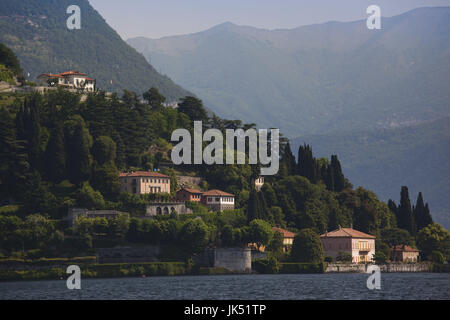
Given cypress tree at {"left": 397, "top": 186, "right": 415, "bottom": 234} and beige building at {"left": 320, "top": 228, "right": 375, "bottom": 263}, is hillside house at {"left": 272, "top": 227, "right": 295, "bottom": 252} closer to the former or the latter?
beige building at {"left": 320, "top": 228, "right": 375, "bottom": 263}

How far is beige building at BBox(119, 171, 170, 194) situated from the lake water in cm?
2561

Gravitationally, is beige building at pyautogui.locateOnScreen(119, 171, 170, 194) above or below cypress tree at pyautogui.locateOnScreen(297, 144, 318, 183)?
below

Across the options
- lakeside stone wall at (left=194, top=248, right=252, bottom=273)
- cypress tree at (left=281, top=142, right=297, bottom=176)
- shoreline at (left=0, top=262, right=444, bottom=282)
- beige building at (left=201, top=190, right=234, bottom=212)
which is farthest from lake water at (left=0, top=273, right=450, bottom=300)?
cypress tree at (left=281, top=142, right=297, bottom=176)

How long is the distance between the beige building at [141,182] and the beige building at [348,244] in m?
30.4

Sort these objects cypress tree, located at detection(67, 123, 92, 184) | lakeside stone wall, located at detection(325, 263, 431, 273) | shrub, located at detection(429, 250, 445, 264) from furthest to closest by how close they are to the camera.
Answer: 1. shrub, located at detection(429, 250, 445, 264)
2. lakeside stone wall, located at detection(325, 263, 431, 273)
3. cypress tree, located at detection(67, 123, 92, 184)

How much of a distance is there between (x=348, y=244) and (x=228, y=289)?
5555 centimetres

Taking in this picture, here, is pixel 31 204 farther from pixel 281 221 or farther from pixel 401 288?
pixel 401 288

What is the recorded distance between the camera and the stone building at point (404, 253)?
160 meters

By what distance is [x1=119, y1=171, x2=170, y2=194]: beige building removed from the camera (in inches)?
5595

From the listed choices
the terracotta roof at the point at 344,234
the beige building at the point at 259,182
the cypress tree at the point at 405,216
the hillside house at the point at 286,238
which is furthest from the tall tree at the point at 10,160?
the cypress tree at the point at 405,216

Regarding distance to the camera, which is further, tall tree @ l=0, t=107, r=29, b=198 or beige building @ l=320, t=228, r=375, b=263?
beige building @ l=320, t=228, r=375, b=263

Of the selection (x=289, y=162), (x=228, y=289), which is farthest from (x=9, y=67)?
(x=228, y=289)

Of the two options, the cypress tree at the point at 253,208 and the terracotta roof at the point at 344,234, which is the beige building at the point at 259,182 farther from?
the cypress tree at the point at 253,208
